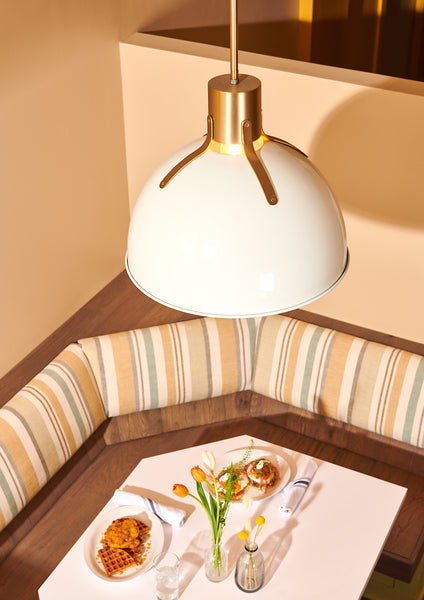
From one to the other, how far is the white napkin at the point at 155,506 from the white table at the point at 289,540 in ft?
0.11

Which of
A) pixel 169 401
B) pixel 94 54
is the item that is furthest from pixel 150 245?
pixel 94 54

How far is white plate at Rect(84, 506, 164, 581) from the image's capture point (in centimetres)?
225

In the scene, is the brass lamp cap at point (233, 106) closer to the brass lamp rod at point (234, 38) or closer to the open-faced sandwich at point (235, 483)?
the brass lamp rod at point (234, 38)

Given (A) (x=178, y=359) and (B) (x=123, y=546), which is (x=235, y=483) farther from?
(A) (x=178, y=359)

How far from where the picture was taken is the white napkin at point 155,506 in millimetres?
2365

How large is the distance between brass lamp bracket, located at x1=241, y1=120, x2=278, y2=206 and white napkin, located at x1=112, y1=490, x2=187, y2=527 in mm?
1520

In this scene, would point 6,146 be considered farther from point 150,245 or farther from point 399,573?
point 399,573

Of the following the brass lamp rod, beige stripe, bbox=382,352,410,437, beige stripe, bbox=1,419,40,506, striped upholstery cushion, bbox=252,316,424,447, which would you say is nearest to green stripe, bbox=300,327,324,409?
striped upholstery cushion, bbox=252,316,424,447

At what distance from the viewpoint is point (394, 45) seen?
374cm

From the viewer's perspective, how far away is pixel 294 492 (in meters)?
2.43

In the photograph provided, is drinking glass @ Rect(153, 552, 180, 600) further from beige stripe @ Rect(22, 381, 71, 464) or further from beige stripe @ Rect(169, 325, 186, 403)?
beige stripe @ Rect(169, 325, 186, 403)

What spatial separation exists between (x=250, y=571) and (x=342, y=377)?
92 cm

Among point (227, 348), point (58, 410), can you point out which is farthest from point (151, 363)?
point (58, 410)

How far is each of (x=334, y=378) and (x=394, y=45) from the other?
5.94ft
